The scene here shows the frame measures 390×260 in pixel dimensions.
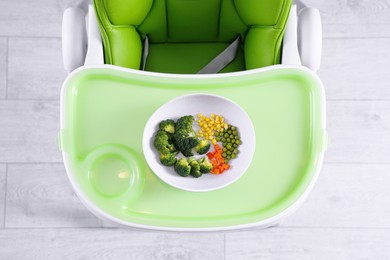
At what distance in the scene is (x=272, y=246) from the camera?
5.63 feet

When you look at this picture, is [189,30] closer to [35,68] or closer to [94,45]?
[94,45]

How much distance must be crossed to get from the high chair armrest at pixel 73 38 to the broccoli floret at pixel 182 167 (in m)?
0.35

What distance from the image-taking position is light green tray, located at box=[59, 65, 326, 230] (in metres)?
1.03

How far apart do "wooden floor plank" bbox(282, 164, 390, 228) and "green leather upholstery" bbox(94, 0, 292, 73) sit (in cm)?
66

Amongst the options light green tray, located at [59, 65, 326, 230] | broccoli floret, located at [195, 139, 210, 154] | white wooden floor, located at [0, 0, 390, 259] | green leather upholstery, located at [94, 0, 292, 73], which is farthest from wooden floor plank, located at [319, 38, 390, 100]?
broccoli floret, located at [195, 139, 210, 154]

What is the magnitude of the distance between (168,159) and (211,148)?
4.0 inches

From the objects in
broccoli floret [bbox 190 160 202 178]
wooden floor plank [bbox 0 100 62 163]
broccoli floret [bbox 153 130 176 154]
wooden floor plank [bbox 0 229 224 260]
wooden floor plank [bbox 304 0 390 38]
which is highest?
broccoli floret [bbox 153 130 176 154]

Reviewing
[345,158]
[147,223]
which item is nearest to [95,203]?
[147,223]

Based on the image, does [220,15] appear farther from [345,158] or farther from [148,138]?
[345,158]

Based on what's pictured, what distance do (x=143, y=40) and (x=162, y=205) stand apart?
406mm

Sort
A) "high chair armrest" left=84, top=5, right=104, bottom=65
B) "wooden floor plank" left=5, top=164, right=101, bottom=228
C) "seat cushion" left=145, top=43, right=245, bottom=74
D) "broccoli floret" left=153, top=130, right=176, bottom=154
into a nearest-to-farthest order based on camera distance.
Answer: "broccoli floret" left=153, top=130, right=176, bottom=154
"high chair armrest" left=84, top=5, right=104, bottom=65
"seat cushion" left=145, top=43, right=245, bottom=74
"wooden floor plank" left=5, top=164, right=101, bottom=228

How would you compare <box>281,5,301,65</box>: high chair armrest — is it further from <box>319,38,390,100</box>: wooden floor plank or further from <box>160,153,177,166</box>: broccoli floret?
<box>319,38,390,100</box>: wooden floor plank

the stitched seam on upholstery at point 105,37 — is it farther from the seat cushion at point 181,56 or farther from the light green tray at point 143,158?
the seat cushion at point 181,56

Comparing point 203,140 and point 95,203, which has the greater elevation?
point 203,140
